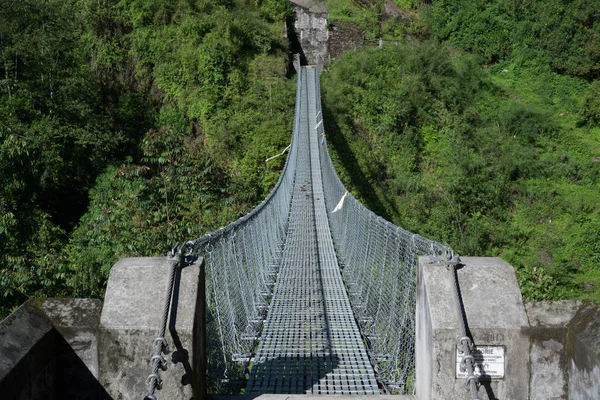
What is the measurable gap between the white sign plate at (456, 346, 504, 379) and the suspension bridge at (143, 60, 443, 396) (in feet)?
1.02

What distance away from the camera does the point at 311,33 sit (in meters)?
14.5

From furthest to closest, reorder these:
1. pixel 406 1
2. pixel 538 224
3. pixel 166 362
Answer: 1. pixel 406 1
2. pixel 538 224
3. pixel 166 362

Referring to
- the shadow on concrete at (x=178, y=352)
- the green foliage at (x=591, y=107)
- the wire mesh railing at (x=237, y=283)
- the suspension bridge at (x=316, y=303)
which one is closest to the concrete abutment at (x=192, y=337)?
the shadow on concrete at (x=178, y=352)

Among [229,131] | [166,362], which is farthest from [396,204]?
[166,362]

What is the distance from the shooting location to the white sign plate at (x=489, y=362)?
1.49 metres

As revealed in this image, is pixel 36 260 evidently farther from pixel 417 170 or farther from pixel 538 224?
pixel 538 224

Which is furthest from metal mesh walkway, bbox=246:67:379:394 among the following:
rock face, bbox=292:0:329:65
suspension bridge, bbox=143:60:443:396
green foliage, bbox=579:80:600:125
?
rock face, bbox=292:0:329:65

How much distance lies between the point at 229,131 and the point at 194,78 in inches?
76.2

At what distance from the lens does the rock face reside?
14.4m

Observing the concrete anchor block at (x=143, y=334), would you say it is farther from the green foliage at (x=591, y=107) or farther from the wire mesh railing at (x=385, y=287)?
the green foliage at (x=591, y=107)

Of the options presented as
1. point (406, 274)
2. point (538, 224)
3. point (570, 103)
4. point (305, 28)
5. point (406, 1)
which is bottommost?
point (538, 224)

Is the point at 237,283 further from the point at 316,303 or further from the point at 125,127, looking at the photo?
the point at 125,127

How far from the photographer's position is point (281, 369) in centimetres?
243

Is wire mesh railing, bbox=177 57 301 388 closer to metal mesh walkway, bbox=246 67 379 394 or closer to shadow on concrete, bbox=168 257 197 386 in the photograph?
metal mesh walkway, bbox=246 67 379 394
